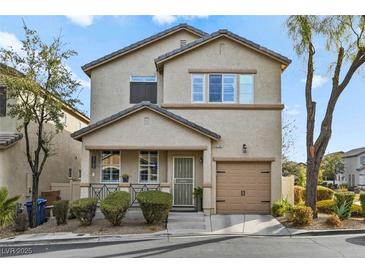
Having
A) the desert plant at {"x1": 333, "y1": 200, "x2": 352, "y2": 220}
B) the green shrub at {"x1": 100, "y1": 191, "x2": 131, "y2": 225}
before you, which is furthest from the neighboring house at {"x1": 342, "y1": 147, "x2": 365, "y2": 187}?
the green shrub at {"x1": 100, "y1": 191, "x2": 131, "y2": 225}

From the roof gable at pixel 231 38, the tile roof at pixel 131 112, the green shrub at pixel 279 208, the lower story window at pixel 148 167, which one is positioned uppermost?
the roof gable at pixel 231 38

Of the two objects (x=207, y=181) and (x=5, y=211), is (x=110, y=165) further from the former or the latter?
(x=5, y=211)

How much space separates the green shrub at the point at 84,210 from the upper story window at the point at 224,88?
6350mm

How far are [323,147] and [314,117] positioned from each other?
4.15 feet

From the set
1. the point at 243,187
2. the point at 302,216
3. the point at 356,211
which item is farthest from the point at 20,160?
the point at 356,211

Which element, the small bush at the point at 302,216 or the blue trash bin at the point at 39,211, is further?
the blue trash bin at the point at 39,211

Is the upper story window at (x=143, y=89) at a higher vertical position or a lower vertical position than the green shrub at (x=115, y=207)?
higher

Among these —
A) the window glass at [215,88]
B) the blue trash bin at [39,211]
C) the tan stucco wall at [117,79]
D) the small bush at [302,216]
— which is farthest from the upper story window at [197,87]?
the blue trash bin at [39,211]

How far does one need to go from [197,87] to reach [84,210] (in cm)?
719

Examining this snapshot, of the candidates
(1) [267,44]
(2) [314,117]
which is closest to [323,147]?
(2) [314,117]

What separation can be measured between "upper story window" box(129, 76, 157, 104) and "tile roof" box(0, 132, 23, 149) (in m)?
5.24

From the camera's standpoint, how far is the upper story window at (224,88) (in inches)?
648

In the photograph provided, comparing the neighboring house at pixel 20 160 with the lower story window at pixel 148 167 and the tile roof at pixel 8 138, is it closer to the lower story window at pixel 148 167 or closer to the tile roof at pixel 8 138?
the tile roof at pixel 8 138
